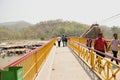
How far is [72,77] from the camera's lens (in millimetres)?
10102

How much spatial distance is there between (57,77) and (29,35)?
16844 cm

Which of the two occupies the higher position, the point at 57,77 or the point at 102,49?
the point at 102,49

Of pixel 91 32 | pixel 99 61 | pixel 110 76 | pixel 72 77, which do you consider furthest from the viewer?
pixel 91 32

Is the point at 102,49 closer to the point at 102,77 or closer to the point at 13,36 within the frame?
the point at 102,77

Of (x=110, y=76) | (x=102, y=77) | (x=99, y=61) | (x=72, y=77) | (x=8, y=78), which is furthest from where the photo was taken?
(x=72, y=77)

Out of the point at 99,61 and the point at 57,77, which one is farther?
the point at 57,77

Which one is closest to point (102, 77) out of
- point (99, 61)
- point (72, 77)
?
point (99, 61)

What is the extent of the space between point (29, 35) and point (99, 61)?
557ft

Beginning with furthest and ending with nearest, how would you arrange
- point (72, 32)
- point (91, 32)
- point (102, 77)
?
1. point (72, 32)
2. point (91, 32)
3. point (102, 77)

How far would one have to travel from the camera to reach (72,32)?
173m

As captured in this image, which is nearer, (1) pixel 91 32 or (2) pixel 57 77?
(2) pixel 57 77

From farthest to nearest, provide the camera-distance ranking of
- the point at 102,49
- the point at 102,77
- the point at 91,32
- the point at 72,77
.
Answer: the point at 91,32 < the point at 102,49 < the point at 72,77 < the point at 102,77

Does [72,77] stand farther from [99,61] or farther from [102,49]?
[102,49]

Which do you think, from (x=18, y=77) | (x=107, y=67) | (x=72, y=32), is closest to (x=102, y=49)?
→ (x=107, y=67)
